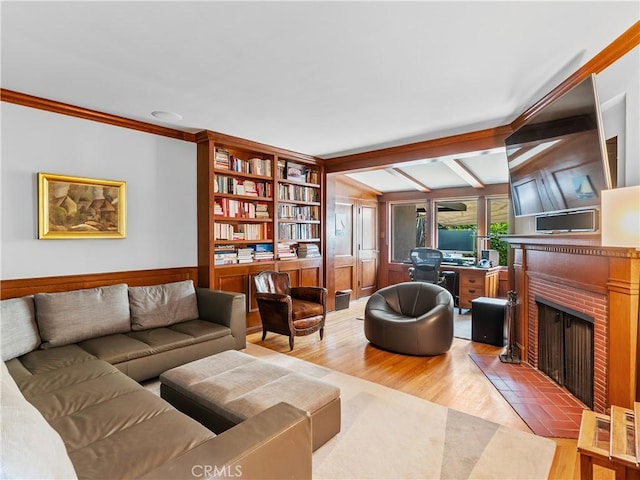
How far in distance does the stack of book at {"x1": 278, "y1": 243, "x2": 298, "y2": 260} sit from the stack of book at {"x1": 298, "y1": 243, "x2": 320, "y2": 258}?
107 mm

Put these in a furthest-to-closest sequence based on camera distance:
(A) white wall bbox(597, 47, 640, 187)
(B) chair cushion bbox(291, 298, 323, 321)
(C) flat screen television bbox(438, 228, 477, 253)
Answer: (C) flat screen television bbox(438, 228, 477, 253) → (B) chair cushion bbox(291, 298, 323, 321) → (A) white wall bbox(597, 47, 640, 187)

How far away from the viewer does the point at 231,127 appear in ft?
12.4

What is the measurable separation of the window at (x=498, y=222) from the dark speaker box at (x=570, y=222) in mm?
2950

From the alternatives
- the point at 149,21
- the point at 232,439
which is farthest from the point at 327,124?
the point at 232,439

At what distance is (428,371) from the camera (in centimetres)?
320

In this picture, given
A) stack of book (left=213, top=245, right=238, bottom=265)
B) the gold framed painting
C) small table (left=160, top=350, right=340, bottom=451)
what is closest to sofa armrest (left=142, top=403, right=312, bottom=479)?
small table (left=160, top=350, right=340, bottom=451)

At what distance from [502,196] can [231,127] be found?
4677 millimetres

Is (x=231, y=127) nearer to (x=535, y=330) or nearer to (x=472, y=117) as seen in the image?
(x=472, y=117)

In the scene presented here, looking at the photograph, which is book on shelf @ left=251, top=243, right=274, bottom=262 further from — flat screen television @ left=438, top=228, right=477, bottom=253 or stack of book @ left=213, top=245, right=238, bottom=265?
flat screen television @ left=438, top=228, right=477, bottom=253

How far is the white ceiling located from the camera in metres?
1.79

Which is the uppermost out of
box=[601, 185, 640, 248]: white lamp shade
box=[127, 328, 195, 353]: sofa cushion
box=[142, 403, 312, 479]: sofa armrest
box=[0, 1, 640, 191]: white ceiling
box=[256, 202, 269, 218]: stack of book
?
box=[0, 1, 640, 191]: white ceiling

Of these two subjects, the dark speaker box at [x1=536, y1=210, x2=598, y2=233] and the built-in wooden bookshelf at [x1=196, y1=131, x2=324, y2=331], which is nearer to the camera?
the dark speaker box at [x1=536, y1=210, x2=598, y2=233]

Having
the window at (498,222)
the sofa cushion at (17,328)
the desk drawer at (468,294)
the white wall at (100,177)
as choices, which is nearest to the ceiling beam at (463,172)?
the window at (498,222)

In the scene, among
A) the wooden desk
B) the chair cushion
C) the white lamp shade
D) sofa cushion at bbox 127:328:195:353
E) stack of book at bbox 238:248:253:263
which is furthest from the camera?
the wooden desk
